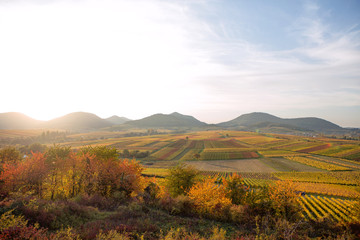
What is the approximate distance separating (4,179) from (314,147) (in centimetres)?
15394

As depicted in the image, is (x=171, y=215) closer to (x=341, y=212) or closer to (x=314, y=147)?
(x=341, y=212)

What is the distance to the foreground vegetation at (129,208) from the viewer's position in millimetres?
12586

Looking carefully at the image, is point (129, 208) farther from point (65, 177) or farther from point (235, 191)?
point (235, 191)

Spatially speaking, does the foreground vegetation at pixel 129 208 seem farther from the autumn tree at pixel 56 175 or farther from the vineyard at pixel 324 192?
the vineyard at pixel 324 192

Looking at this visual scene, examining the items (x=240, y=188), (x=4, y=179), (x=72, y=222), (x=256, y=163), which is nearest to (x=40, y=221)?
(x=72, y=222)

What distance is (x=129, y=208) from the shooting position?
17875 mm

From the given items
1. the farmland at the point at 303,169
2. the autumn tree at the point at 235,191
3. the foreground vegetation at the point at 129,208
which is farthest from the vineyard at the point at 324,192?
the autumn tree at the point at 235,191

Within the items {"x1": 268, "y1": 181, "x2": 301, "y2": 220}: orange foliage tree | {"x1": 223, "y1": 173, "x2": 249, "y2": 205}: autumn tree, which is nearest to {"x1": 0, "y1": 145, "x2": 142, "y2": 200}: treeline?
{"x1": 223, "y1": 173, "x2": 249, "y2": 205}: autumn tree

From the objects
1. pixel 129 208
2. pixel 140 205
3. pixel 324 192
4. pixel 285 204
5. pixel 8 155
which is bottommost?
pixel 324 192

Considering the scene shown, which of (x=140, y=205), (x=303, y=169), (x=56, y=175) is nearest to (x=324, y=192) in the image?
(x=303, y=169)

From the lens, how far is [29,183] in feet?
77.7

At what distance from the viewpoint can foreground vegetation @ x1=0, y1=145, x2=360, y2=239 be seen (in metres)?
12.6

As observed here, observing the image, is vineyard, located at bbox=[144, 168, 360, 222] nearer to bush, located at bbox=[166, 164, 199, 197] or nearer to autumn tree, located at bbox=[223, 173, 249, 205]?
autumn tree, located at bbox=[223, 173, 249, 205]

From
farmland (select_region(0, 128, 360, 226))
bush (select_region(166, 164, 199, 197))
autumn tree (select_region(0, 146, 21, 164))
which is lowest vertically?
farmland (select_region(0, 128, 360, 226))
